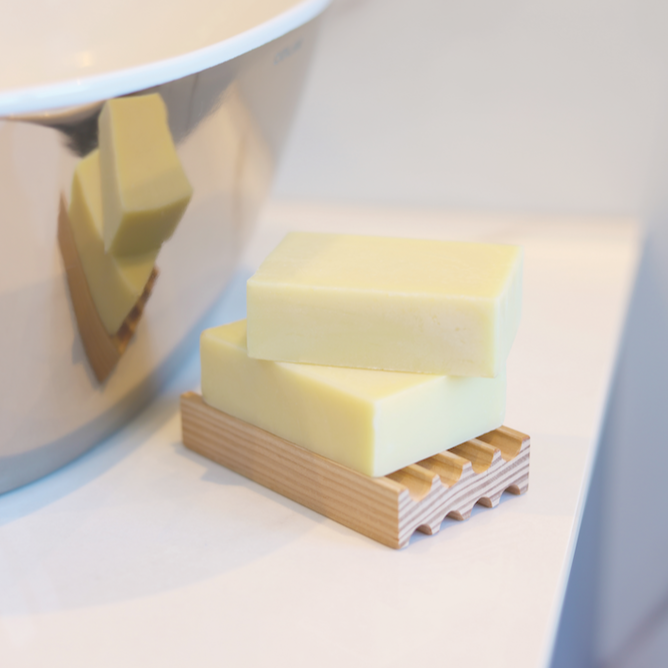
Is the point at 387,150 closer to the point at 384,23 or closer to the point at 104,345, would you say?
the point at 384,23

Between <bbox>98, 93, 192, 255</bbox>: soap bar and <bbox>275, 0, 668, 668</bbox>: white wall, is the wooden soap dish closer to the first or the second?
<bbox>98, 93, 192, 255</bbox>: soap bar

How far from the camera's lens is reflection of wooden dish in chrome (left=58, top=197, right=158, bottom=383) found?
440 mm

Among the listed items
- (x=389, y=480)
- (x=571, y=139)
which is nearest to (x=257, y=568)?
(x=389, y=480)

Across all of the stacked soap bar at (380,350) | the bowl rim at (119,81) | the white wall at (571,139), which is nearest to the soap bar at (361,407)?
the stacked soap bar at (380,350)

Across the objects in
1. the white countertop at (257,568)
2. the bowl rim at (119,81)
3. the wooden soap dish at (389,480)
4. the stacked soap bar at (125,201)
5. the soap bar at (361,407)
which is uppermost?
the bowl rim at (119,81)

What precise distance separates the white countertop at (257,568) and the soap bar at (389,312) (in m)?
0.10

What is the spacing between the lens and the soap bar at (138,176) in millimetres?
429

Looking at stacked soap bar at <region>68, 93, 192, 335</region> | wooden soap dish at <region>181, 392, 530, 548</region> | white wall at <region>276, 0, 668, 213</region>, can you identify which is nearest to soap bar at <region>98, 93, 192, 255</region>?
stacked soap bar at <region>68, 93, 192, 335</region>

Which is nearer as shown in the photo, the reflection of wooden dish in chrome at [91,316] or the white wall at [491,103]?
the reflection of wooden dish in chrome at [91,316]

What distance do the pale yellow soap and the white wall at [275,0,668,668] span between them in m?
0.53

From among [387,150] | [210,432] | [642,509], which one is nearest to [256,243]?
[387,150]

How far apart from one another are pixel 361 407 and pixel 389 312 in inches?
2.2

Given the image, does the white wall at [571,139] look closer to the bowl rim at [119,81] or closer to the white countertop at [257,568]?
the white countertop at [257,568]

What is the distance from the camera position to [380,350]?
17.9 inches
